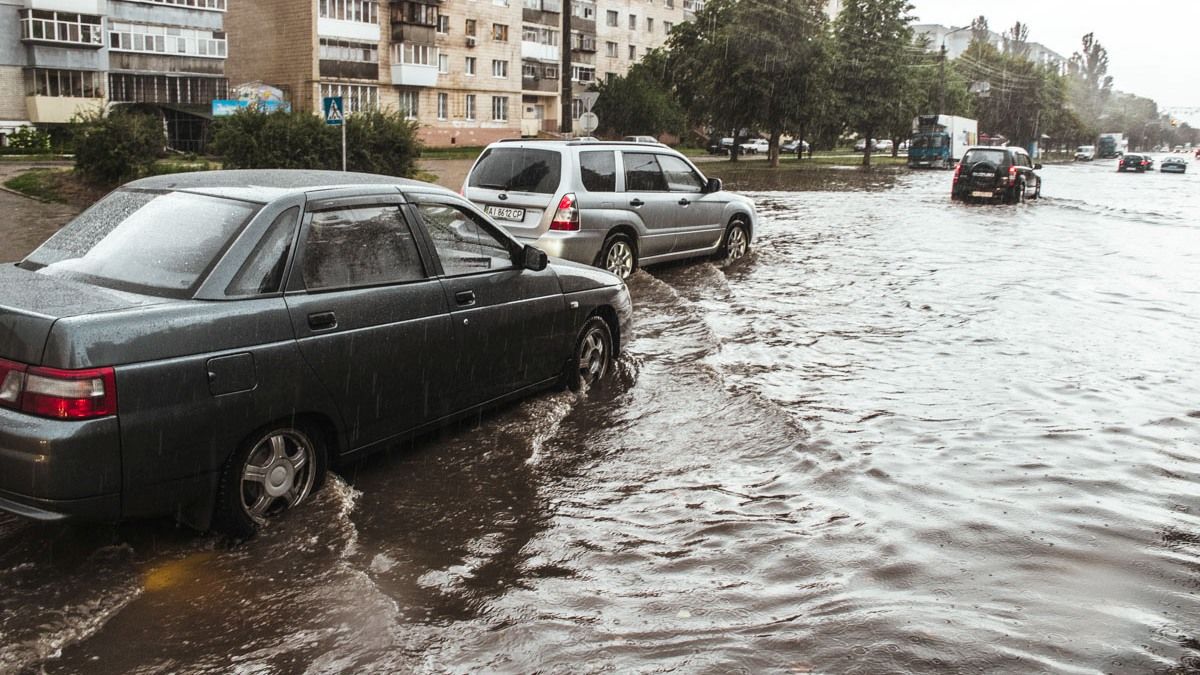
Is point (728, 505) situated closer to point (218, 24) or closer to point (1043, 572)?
point (1043, 572)

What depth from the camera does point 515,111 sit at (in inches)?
2621

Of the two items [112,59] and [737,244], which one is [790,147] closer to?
[112,59]

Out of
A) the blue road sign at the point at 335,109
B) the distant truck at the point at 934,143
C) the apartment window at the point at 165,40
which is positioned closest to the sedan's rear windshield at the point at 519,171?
the blue road sign at the point at 335,109

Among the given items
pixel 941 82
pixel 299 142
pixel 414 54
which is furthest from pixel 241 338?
pixel 941 82

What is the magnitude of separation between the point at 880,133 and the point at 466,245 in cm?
6062

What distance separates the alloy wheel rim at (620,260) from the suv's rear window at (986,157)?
19.3 m

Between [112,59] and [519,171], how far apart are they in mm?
53061

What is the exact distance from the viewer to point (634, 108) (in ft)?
221

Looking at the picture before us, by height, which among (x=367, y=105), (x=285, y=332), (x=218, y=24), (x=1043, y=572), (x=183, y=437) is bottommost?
(x=1043, y=572)

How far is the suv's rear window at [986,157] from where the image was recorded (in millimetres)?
28406

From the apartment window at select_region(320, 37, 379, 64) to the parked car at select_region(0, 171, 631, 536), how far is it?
166ft

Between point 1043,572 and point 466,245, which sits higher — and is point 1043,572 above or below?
below

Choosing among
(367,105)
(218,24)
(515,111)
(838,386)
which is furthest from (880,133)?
(838,386)

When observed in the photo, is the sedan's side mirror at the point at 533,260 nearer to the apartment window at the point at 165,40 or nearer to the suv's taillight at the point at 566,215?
the suv's taillight at the point at 566,215
